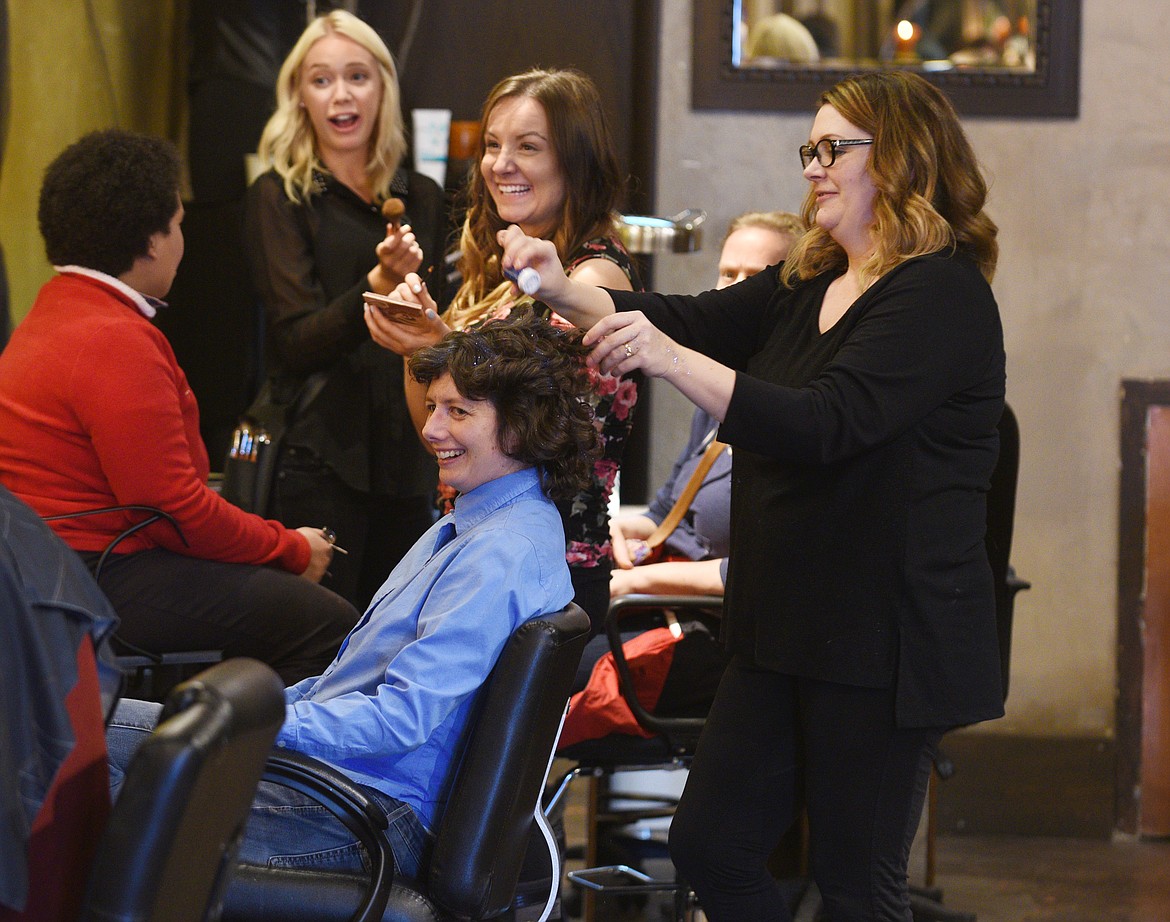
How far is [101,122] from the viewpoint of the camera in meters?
3.79

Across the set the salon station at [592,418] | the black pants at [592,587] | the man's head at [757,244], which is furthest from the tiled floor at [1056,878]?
the man's head at [757,244]

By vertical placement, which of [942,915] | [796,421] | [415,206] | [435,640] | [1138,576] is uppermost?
[415,206]

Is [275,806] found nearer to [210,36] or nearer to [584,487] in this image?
[584,487]

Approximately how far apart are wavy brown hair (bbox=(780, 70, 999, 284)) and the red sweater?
4.07 feet

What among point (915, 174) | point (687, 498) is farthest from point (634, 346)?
point (687, 498)

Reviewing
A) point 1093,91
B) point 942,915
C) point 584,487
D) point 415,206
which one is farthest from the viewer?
point 1093,91

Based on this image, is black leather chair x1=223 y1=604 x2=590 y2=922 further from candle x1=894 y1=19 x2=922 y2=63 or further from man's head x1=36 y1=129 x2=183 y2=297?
candle x1=894 y1=19 x2=922 y2=63

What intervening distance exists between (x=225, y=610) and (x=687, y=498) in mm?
961

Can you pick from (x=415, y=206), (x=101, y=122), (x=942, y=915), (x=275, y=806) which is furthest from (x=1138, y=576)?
(x=101, y=122)

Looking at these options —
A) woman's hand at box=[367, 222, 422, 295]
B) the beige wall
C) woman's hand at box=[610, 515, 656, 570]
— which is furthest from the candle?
woman's hand at box=[367, 222, 422, 295]

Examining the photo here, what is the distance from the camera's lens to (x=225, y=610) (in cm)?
248

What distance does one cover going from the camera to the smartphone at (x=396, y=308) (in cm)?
222

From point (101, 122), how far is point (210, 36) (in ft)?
1.24

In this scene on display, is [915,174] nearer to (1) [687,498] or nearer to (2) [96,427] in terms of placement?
(1) [687,498]
